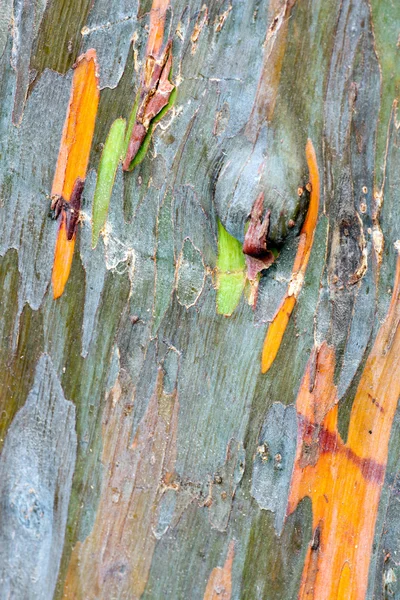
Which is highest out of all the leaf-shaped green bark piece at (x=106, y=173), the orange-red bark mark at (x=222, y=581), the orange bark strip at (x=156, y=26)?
the orange bark strip at (x=156, y=26)

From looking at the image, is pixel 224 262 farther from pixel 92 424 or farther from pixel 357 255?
pixel 92 424

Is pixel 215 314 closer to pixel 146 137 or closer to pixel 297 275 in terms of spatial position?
pixel 297 275

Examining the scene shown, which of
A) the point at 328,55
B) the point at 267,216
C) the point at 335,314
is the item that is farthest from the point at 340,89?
the point at 335,314

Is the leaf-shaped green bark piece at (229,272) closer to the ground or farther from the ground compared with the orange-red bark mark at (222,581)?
farther from the ground

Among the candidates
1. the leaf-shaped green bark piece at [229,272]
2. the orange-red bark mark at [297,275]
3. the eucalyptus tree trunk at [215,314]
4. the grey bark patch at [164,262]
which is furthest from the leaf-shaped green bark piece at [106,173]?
the orange-red bark mark at [297,275]

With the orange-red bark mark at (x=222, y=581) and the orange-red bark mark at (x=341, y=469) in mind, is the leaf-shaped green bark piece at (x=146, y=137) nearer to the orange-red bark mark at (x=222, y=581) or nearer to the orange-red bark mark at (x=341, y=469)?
the orange-red bark mark at (x=341, y=469)

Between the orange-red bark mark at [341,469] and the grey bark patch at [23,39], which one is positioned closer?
the orange-red bark mark at [341,469]

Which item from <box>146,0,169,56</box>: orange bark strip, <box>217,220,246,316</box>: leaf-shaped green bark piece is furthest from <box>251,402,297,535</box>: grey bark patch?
<box>146,0,169,56</box>: orange bark strip
